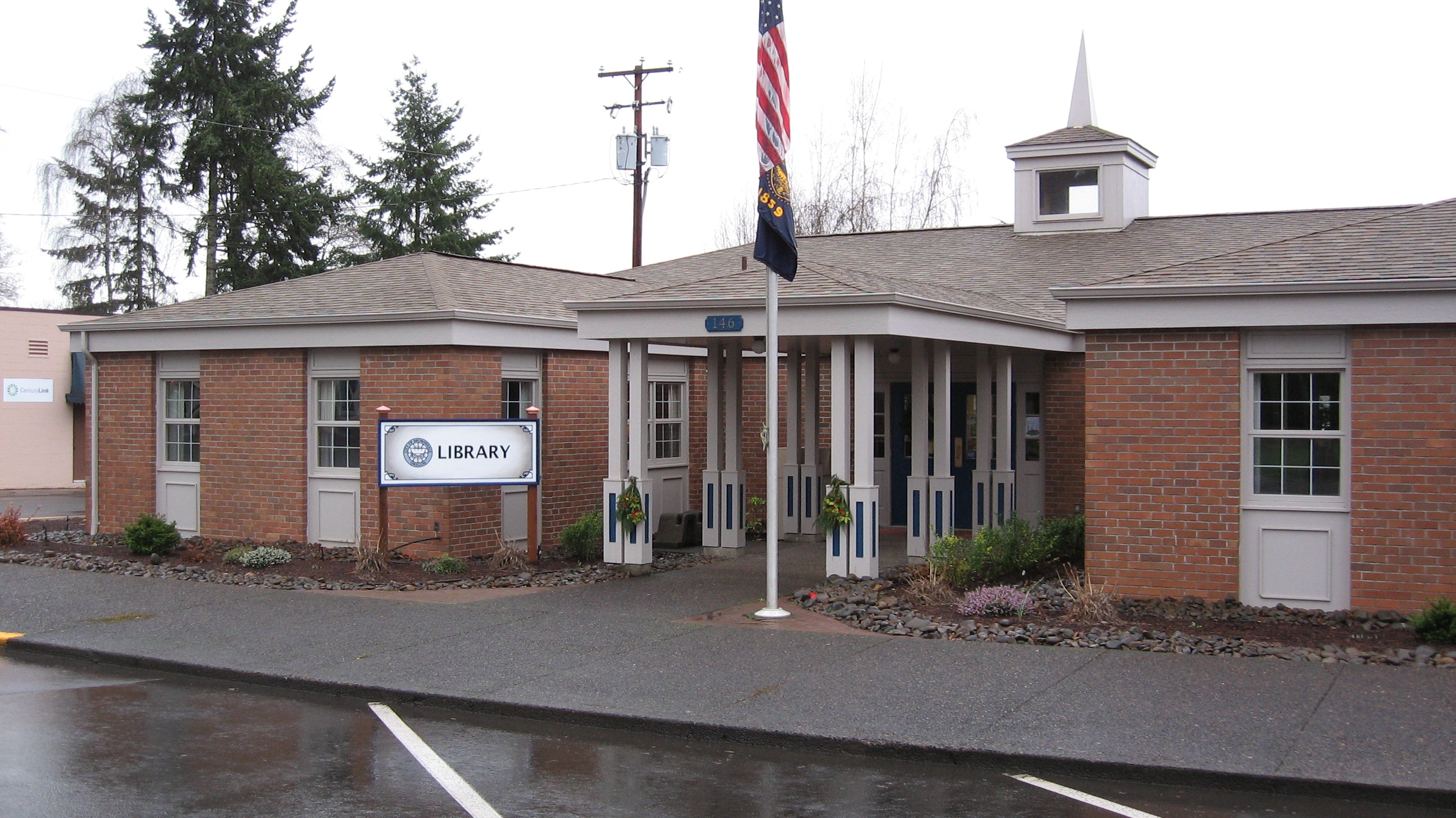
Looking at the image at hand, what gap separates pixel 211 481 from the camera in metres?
17.2

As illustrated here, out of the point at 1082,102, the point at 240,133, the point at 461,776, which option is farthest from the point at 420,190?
the point at 461,776

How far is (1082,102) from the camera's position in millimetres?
24578

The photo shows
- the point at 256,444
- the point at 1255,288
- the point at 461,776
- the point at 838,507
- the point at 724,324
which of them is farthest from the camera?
the point at 256,444

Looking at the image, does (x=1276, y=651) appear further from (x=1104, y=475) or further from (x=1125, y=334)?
(x=1125, y=334)

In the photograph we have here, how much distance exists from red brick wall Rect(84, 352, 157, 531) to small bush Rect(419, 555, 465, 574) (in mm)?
5730

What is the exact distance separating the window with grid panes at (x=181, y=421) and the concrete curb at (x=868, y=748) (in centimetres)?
819

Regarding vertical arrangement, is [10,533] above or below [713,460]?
below

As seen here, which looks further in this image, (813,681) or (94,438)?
(94,438)

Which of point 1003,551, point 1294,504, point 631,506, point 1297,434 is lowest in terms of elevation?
point 1003,551

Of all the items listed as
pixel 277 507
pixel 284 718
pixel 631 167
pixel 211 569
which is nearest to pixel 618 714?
pixel 284 718

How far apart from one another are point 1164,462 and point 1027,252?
33.4 ft

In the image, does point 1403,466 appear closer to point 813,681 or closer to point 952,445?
point 813,681

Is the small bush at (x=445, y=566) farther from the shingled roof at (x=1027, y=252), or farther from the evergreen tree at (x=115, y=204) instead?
the evergreen tree at (x=115, y=204)

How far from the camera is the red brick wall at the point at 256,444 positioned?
16.4 m
